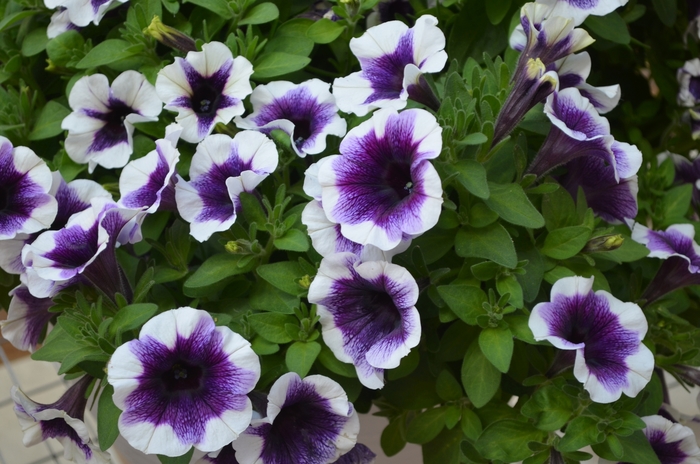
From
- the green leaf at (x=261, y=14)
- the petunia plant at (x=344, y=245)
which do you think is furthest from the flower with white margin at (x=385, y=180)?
the green leaf at (x=261, y=14)

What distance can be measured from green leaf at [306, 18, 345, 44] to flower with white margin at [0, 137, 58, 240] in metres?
0.29

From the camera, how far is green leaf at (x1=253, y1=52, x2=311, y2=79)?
0.73 meters

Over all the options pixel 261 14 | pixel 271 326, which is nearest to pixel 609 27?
pixel 261 14

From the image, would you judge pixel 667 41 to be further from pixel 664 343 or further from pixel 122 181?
pixel 122 181

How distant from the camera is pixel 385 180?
614 millimetres

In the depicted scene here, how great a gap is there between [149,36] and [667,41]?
0.65 m

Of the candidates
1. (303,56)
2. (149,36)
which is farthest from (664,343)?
(149,36)

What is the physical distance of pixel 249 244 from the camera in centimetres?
67

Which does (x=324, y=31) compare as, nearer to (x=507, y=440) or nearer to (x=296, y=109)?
(x=296, y=109)

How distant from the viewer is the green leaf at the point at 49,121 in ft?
2.64

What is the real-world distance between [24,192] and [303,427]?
0.34 metres

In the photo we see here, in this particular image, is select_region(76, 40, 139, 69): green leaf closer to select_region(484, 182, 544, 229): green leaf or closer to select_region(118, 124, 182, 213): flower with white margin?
select_region(118, 124, 182, 213): flower with white margin

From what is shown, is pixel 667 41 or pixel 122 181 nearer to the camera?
pixel 122 181

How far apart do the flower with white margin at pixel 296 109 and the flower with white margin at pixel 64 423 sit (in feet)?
0.98
